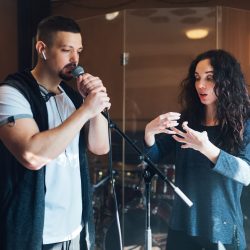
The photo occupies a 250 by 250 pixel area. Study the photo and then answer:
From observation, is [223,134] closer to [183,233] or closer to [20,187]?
[183,233]

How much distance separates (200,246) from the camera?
1.41 metres

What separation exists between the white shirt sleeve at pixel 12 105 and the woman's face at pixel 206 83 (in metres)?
0.68

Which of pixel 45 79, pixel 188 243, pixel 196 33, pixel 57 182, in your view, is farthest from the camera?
pixel 196 33

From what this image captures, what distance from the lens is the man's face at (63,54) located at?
1272 millimetres

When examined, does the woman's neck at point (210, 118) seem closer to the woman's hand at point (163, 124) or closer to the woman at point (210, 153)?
the woman at point (210, 153)

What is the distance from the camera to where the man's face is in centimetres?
127

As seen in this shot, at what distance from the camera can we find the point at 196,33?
8.66ft

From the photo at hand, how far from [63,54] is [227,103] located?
64 cm

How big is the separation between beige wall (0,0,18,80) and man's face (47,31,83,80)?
1.71 metres

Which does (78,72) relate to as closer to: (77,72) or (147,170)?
(77,72)

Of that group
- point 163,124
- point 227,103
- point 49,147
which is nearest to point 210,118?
point 227,103

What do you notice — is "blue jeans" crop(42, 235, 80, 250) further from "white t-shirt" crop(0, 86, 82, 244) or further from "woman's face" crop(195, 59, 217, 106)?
"woman's face" crop(195, 59, 217, 106)

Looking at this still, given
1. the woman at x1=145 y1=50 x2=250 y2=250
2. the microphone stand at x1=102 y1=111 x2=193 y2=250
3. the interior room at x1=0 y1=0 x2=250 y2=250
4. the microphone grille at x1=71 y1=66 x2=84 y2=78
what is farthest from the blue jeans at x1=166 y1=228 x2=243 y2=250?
the interior room at x1=0 y1=0 x2=250 y2=250

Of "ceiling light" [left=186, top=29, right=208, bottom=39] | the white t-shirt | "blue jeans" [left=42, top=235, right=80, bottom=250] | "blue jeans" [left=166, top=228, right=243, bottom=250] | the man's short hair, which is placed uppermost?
"ceiling light" [left=186, top=29, right=208, bottom=39]
